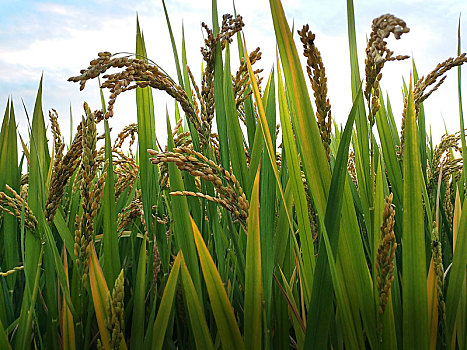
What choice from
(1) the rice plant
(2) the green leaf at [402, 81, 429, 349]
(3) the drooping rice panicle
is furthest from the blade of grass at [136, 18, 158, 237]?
(2) the green leaf at [402, 81, 429, 349]

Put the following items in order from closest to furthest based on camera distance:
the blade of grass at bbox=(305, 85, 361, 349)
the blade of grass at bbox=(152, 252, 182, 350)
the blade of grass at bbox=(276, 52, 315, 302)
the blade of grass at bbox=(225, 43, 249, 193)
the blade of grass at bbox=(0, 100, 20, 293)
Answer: the blade of grass at bbox=(305, 85, 361, 349)
the blade of grass at bbox=(276, 52, 315, 302)
the blade of grass at bbox=(152, 252, 182, 350)
the blade of grass at bbox=(225, 43, 249, 193)
the blade of grass at bbox=(0, 100, 20, 293)

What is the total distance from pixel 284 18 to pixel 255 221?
0.45 m

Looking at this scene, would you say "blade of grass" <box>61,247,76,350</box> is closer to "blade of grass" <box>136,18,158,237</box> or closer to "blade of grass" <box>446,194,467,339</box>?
"blade of grass" <box>136,18,158,237</box>

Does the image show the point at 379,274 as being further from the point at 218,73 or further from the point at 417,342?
the point at 218,73

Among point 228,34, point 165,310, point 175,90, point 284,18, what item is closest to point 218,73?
point 228,34

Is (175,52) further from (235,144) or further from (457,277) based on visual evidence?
(457,277)

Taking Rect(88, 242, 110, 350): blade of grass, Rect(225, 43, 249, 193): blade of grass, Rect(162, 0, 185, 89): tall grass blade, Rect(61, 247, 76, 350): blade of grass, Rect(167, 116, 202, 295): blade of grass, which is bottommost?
Rect(61, 247, 76, 350): blade of grass

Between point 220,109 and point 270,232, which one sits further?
point 220,109

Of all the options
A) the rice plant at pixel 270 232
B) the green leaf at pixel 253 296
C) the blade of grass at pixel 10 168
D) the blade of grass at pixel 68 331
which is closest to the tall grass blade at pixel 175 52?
the rice plant at pixel 270 232

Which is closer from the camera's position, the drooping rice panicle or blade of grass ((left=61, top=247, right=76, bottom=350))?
the drooping rice panicle

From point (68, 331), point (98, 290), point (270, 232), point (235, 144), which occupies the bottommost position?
point (68, 331)

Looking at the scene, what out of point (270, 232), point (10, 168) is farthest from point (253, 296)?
point (10, 168)

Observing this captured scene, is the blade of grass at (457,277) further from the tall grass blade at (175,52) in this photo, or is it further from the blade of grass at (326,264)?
the tall grass blade at (175,52)

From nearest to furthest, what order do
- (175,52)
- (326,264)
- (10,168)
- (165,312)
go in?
(326,264), (165,312), (175,52), (10,168)
